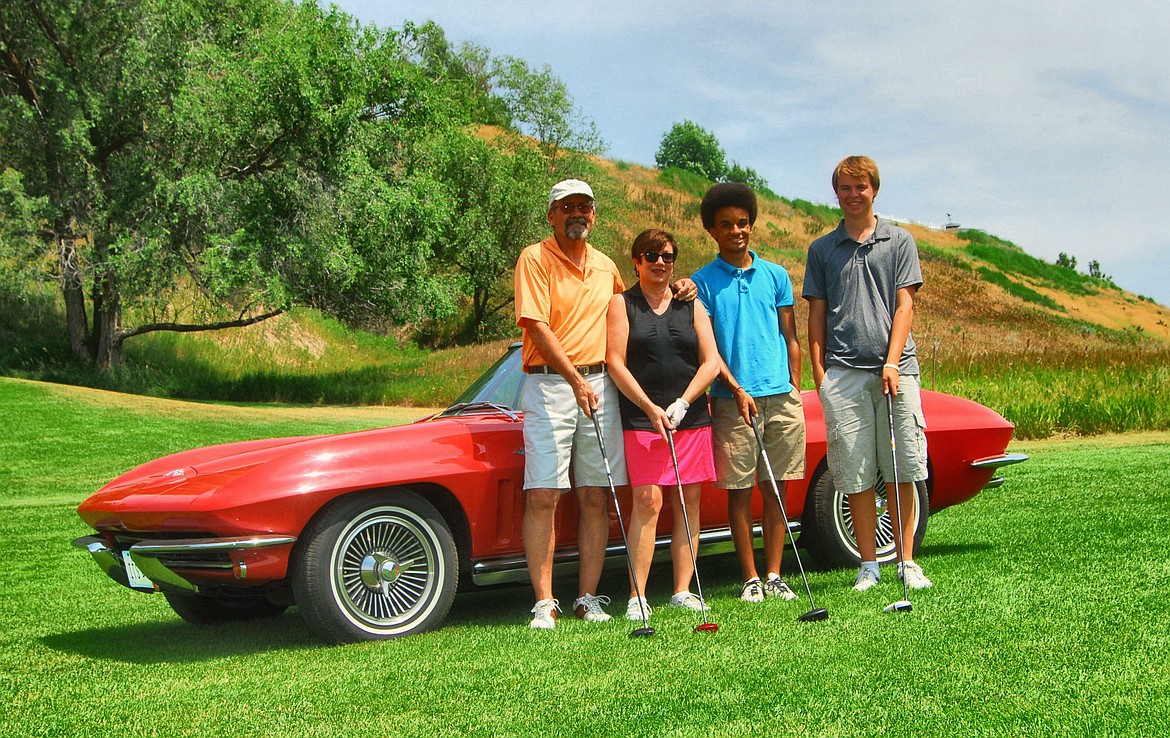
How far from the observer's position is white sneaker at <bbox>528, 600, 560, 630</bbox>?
4.94m

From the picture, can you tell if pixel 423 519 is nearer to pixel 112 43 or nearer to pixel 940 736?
pixel 940 736

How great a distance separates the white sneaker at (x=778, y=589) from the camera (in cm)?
528

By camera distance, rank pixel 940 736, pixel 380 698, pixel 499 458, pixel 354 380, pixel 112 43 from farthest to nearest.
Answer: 1. pixel 354 380
2. pixel 112 43
3. pixel 499 458
4. pixel 380 698
5. pixel 940 736

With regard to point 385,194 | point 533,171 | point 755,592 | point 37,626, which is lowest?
point 37,626

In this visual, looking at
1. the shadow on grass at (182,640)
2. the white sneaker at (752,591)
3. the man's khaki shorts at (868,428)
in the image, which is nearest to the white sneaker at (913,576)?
the man's khaki shorts at (868,428)

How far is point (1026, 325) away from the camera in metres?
43.3

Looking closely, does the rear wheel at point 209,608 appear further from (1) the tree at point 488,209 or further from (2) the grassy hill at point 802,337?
(1) the tree at point 488,209

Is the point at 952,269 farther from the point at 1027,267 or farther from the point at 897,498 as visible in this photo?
the point at 897,498

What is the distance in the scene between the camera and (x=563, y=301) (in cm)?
530

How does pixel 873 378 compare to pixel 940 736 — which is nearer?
pixel 940 736

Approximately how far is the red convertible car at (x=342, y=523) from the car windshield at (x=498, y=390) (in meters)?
0.10

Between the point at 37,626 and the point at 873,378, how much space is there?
15.2 feet

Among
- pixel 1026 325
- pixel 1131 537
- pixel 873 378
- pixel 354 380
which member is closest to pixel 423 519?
pixel 873 378

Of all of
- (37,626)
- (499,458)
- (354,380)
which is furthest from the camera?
(354,380)
